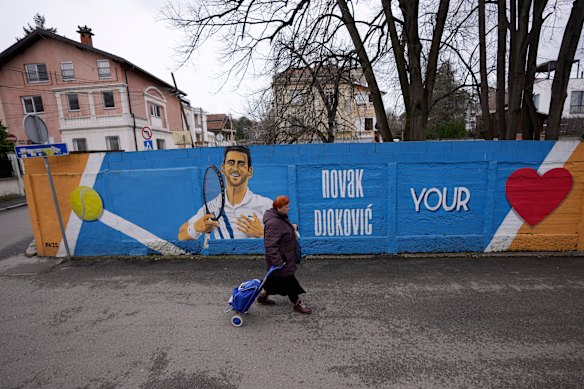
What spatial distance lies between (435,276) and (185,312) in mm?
3930

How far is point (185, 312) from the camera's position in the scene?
3971 mm

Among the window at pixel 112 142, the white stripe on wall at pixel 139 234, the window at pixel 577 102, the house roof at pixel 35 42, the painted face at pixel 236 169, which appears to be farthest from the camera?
the window at pixel 577 102

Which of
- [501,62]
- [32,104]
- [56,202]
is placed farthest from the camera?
[32,104]

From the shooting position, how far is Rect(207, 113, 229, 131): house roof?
57.5 meters

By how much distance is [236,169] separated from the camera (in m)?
5.75

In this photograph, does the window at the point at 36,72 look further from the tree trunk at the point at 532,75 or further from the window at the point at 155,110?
the tree trunk at the point at 532,75

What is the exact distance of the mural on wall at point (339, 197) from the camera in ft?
17.9

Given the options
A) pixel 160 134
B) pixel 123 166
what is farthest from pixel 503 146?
pixel 160 134

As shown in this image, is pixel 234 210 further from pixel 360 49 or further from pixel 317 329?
pixel 360 49

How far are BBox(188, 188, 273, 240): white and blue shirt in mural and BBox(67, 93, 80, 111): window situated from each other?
2735 centimetres

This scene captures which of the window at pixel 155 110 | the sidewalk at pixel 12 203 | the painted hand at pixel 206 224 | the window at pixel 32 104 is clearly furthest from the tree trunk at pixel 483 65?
the window at pixel 32 104

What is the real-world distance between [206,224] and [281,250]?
8.99 feet

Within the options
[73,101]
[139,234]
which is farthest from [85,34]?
[139,234]

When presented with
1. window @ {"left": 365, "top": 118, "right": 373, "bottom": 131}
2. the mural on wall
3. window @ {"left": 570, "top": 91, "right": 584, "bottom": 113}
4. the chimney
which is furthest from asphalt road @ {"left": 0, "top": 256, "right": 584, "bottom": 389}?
window @ {"left": 570, "top": 91, "right": 584, "bottom": 113}
